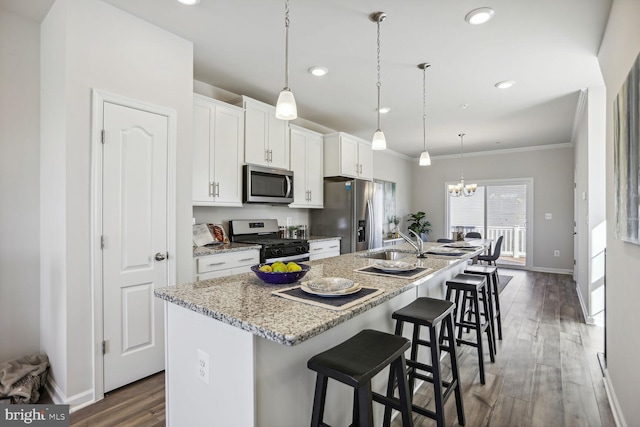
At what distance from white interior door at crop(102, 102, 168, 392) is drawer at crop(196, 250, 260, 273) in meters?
0.35

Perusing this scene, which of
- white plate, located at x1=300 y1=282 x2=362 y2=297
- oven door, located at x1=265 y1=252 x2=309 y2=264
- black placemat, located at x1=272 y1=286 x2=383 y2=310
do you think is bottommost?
oven door, located at x1=265 y1=252 x2=309 y2=264


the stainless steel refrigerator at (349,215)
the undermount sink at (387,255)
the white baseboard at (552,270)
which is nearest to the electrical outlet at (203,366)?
the undermount sink at (387,255)

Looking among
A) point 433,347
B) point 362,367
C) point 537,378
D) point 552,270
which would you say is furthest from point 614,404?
point 552,270

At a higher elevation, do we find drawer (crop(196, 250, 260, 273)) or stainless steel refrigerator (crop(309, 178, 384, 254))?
stainless steel refrigerator (crop(309, 178, 384, 254))

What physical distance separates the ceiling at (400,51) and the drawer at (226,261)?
175 centimetres

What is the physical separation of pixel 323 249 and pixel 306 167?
111 centimetres

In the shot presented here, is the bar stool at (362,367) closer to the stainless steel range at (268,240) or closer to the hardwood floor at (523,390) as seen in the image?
the hardwood floor at (523,390)

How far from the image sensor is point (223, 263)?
2.89m

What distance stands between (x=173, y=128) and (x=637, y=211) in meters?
2.78

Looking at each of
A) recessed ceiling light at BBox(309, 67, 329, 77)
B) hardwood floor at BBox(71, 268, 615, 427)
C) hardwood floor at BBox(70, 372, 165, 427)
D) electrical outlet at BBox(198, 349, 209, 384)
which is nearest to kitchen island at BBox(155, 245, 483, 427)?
electrical outlet at BBox(198, 349, 209, 384)

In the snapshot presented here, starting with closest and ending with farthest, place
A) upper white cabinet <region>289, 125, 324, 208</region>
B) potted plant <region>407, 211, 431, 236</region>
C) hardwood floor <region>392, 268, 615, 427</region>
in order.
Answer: hardwood floor <region>392, 268, 615, 427</region> → upper white cabinet <region>289, 125, 324, 208</region> → potted plant <region>407, 211, 431, 236</region>

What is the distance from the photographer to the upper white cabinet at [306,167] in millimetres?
4141

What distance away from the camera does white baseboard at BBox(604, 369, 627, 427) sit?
1.83 m

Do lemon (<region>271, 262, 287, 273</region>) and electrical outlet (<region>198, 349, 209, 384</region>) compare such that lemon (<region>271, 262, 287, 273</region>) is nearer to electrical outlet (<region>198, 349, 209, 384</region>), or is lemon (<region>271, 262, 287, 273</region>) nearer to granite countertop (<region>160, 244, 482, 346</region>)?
granite countertop (<region>160, 244, 482, 346</region>)
